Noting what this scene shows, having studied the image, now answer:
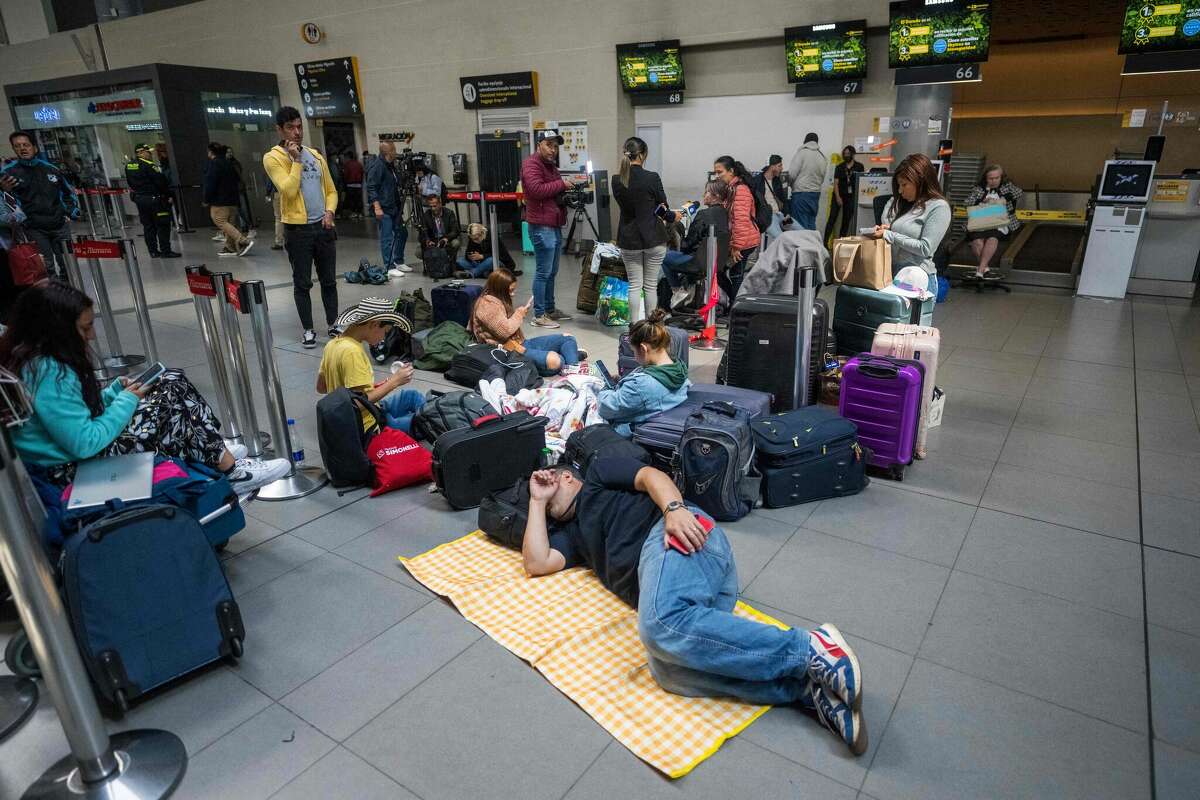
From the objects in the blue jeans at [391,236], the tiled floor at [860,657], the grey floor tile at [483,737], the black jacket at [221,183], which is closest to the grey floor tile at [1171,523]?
the tiled floor at [860,657]

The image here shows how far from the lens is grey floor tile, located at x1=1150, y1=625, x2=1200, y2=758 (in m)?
2.17

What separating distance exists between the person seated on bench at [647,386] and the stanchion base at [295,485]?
1.62 m

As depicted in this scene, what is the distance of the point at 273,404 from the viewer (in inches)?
146

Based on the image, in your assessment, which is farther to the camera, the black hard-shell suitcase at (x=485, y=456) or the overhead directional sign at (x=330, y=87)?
the overhead directional sign at (x=330, y=87)

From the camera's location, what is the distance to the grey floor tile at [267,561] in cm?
301

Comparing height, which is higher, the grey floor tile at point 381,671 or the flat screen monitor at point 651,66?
the flat screen monitor at point 651,66

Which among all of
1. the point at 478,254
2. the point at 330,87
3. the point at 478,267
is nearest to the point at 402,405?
the point at 478,267

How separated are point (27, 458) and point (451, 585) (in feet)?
5.20

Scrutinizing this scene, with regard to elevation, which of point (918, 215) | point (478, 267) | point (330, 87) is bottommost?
point (478, 267)

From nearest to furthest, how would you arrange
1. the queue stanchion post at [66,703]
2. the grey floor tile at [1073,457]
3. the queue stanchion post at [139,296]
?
the queue stanchion post at [66,703] < the grey floor tile at [1073,457] < the queue stanchion post at [139,296]

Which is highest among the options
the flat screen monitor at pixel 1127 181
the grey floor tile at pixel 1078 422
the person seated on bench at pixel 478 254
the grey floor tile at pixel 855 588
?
the flat screen monitor at pixel 1127 181

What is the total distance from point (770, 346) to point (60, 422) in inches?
146

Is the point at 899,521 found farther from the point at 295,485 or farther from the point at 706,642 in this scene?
the point at 295,485

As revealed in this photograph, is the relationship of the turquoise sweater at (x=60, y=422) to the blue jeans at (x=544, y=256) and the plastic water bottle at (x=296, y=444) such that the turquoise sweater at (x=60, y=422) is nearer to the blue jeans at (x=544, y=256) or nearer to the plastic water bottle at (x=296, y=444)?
the plastic water bottle at (x=296, y=444)
